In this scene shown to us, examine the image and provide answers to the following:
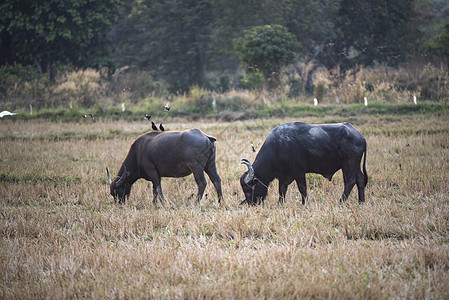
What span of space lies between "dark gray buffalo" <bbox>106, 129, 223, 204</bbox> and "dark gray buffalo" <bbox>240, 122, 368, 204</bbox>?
0.70m

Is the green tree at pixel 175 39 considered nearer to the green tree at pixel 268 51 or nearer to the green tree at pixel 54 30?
the green tree at pixel 54 30

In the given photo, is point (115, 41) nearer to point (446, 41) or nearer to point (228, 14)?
point (228, 14)

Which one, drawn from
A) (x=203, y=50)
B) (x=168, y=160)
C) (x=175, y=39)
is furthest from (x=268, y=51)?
(x=168, y=160)

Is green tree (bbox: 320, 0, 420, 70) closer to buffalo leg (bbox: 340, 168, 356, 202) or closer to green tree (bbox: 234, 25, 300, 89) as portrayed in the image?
green tree (bbox: 234, 25, 300, 89)

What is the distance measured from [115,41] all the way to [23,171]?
86.8ft

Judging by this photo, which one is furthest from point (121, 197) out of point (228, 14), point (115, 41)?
point (115, 41)

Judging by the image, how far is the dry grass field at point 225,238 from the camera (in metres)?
3.84

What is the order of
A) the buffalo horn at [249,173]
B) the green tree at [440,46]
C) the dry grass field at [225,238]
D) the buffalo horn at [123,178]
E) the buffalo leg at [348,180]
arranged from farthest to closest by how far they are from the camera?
the green tree at [440,46]
the buffalo horn at [123,178]
the buffalo leg at [348,180]
the buffalo horn at [249,173]
the dry grass field at [225,238]

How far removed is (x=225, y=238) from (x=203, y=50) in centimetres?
2717

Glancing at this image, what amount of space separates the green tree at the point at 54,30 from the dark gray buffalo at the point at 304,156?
19.1 metres

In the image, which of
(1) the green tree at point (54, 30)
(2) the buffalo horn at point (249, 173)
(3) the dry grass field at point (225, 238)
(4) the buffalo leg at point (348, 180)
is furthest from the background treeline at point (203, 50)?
(4) the buffalo leg at point (348, 180)

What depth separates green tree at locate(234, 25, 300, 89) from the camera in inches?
831

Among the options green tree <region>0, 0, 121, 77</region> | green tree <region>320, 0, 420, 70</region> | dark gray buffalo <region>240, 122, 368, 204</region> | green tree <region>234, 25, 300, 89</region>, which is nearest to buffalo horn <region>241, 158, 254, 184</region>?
dark gray buffalo <region>240, 122, 368, 204</region>

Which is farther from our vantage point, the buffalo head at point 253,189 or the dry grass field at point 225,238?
the buffalo head at point 253,189
